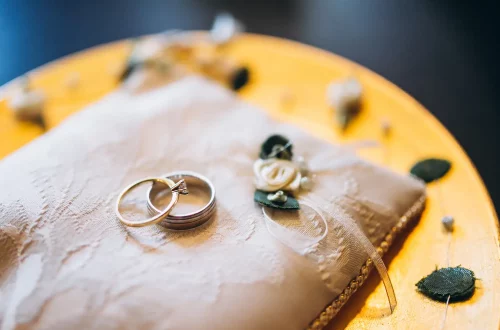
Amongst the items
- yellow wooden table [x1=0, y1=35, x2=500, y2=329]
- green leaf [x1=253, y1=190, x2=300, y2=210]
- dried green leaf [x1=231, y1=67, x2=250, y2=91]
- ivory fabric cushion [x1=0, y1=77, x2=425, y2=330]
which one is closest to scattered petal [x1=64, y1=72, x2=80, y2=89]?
yellow wooden table [x1=0, y1=35, x2=500, y2=329]

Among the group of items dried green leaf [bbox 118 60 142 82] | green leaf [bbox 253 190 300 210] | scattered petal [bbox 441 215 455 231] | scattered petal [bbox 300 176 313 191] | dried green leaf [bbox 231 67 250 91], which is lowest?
scattered petal [bbox 441 215 455 231]

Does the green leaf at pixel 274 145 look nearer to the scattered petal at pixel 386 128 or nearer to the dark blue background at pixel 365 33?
the scattered petal at pixel 386 128

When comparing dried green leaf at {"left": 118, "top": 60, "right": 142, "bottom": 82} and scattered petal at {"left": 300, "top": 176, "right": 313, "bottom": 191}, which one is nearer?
scattered petal at {"left": 300, "top": 176, "right": 313, "bottom": 191}

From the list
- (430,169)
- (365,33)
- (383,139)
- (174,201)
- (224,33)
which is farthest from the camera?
(365,33)

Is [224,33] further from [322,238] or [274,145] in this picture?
[322,238]

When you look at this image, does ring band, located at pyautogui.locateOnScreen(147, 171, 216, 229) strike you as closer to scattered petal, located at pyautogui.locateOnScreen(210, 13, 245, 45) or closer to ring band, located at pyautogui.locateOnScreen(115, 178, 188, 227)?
ring band, located at pyautogui.locateOnScreen(115, 178, 188, 227)

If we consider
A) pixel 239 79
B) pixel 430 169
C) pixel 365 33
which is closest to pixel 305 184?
pixel 430 169

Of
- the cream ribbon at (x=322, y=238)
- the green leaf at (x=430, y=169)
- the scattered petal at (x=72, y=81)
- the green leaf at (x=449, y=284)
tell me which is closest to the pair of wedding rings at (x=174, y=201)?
the cream ribbon at (x=322, y=238)
